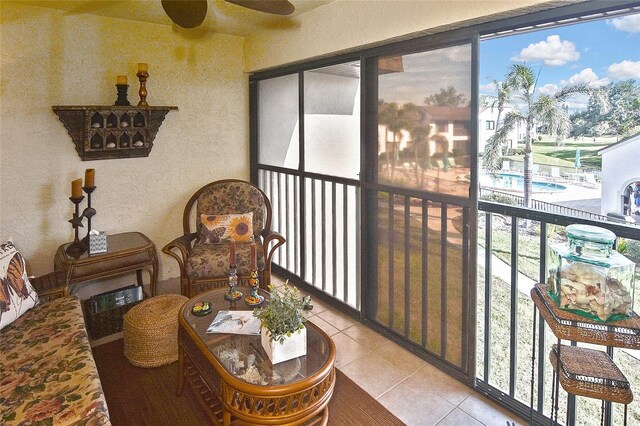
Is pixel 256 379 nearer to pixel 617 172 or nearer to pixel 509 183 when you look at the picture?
pixel 509 183

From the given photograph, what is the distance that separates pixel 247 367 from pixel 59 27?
3073mm

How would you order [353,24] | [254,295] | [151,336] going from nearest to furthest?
1. [254,295]
2. [151,336]
3. [353,24]

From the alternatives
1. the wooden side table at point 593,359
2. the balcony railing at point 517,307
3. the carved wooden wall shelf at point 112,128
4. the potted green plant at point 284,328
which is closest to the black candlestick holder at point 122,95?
the carved wooden wall shelf at point 112,128

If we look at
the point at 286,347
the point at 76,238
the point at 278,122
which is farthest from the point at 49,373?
the point at 278,122

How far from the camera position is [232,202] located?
3738 millimetres

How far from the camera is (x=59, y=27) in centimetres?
318

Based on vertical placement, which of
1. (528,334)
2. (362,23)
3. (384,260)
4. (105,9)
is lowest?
(528,334)

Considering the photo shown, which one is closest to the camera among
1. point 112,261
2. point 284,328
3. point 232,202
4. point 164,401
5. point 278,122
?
point 284,328

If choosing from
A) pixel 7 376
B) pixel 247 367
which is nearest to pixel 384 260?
pixel 247 367

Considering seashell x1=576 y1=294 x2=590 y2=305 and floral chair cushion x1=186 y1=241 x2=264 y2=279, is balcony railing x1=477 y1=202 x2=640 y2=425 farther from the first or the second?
floral chair cushion x1=186 y1=241 x2=264 y2=279

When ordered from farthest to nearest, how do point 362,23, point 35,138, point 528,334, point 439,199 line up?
point 35,138
point 362,23
point 439,199
point 528,334

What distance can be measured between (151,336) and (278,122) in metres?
2.34

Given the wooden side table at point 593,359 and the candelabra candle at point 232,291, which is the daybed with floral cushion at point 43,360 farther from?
the wooden side table at point 593,359

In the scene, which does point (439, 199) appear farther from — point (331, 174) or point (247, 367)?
point (247, 367)
